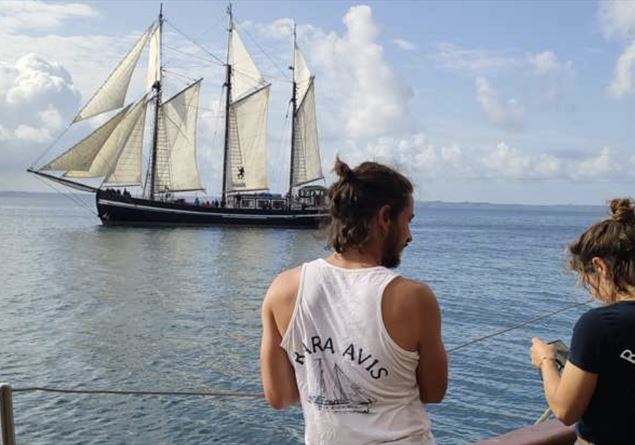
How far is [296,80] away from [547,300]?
4867 centimetres

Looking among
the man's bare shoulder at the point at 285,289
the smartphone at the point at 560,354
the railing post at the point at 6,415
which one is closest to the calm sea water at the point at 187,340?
the man's bare shoulder at the point at 285,289

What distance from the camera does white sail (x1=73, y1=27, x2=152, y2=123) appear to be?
198 feet

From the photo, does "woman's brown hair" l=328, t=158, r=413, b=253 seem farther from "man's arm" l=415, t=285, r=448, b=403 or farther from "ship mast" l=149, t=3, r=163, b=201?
"ship mast" l=149, t=3, r=163, b=201

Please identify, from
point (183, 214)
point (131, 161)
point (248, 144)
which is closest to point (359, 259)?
point (131, 161)

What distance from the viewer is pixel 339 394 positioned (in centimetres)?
202

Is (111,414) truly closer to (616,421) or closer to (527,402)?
(527,402)

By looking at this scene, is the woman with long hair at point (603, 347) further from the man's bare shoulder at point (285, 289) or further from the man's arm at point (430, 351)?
the man's bare shoulder at point (285, 289)

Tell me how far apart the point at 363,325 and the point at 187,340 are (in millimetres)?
16543

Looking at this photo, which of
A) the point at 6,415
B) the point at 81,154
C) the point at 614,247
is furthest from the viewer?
the point at 81,154

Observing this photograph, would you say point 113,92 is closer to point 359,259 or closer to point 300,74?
point 300,74

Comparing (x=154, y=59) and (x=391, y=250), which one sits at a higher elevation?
(x=154, y=59)

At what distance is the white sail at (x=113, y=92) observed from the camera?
6038 cm

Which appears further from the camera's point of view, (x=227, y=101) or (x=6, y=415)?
(x=227, y=101)

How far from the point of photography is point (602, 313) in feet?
6.93
